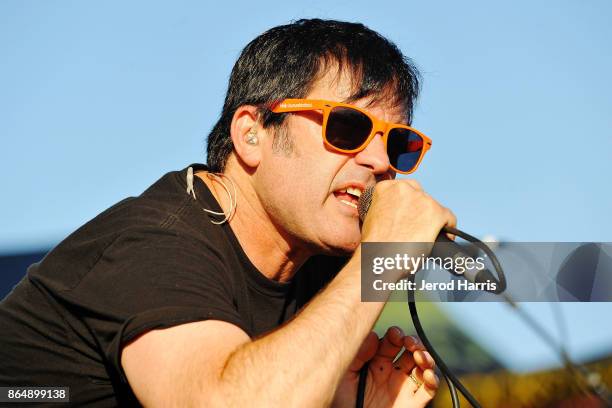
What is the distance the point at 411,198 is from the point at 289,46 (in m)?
1.22

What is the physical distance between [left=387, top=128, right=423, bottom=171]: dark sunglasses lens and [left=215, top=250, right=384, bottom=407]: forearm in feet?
3.42

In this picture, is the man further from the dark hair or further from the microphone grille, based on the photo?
the microphone grille

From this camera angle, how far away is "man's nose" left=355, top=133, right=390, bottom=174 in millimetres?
3418

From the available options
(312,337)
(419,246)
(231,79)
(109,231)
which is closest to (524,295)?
(419,246)

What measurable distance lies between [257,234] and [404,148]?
2.21 feet

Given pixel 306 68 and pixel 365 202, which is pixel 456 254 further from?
pixel 306 68

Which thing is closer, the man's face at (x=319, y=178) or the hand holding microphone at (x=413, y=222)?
the hand holding microphone at (x=413, y=222)

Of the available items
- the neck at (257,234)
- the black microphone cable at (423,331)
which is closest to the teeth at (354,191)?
the neck at (257,234)

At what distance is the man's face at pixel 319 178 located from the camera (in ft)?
11.1

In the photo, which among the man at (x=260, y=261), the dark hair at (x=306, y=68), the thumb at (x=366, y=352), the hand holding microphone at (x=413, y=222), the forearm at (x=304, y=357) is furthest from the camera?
the dark hair at (x=306, y=68)

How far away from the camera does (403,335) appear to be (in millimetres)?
3354

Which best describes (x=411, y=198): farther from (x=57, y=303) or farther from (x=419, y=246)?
(x=57, y=303)

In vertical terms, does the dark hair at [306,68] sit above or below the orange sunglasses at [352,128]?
above

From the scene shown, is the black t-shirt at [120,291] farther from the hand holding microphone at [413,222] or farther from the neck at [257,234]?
the hand holding microphone at [413,222]
